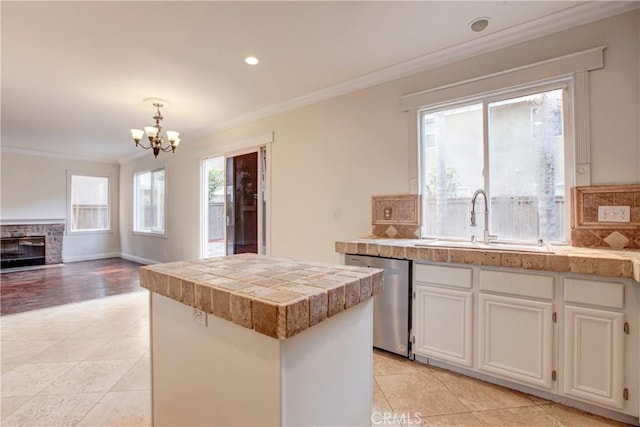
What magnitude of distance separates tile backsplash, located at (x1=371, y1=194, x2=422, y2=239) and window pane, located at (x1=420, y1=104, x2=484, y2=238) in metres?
0.10

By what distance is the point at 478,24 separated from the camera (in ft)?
7.29

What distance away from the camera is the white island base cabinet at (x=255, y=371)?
81 centimetres

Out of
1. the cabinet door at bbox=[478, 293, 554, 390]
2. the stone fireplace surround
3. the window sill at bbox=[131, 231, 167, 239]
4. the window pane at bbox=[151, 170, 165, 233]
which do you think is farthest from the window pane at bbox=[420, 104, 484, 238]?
the stone fireplace surround

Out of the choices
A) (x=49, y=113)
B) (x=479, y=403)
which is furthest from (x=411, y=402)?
(x=49, y=113)

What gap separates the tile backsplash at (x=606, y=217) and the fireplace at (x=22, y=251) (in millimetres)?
9226

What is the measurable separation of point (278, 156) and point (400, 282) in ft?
7.80

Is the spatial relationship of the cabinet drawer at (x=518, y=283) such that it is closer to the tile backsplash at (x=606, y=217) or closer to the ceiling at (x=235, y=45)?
the tile backsplash at (x=606, y=217)

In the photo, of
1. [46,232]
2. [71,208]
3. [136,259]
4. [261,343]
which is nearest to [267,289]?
[261,343]

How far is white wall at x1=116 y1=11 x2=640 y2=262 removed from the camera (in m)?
1.97

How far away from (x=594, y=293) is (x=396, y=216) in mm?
1514

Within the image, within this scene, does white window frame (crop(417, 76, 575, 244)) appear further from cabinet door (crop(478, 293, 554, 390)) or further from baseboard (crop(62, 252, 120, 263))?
baseboard (crop(62, 252, 120, 263))

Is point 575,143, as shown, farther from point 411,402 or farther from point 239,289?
point 239,289

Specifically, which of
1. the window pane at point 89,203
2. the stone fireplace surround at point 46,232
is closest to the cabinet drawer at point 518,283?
the stone fireplace surround at point 46,232

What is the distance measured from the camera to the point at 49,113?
13.8 feet
